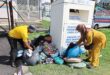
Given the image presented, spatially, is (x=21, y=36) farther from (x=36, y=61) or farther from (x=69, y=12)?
(x=69, y=12)

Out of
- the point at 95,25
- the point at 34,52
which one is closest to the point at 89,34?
the point at 34,52

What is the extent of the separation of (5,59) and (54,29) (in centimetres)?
224

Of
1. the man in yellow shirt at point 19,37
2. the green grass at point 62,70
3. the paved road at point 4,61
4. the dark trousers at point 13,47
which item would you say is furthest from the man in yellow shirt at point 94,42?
the paved road at point 4,61

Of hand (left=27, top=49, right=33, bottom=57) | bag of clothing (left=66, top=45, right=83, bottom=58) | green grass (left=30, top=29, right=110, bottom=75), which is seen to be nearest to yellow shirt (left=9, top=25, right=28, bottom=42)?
hand (left=27, top=49, right=33, bottom=57)

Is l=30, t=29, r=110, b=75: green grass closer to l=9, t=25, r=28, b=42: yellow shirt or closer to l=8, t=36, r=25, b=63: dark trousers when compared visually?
l=8, t=36, r=25, b=63: dark trousers

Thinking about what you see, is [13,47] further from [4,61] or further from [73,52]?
[73,52]

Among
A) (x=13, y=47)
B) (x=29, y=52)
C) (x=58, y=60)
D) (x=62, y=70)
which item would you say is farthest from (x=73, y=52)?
(x=13, y=47)

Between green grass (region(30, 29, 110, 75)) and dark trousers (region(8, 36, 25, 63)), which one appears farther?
dark trousers (region(8, 36, 25, 63))

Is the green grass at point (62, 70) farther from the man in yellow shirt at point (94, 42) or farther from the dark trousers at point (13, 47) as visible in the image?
the dark trousers at point (13, 47)

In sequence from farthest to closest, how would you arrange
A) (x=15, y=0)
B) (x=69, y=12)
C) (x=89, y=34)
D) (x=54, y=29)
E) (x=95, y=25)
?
(x=15, y=0), (x=95, y=25), (x=54, y=29), (x=69, y=12), (x=89, y=34)

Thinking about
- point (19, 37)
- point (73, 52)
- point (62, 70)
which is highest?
point (19, 37)

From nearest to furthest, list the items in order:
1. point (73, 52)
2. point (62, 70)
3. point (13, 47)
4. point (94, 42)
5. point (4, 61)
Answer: point (62, 70), point (94, 42), point (13, 47), point (73, 52), point (4, 61)

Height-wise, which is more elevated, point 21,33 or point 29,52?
point 21,33

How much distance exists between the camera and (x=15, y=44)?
29.8ft
